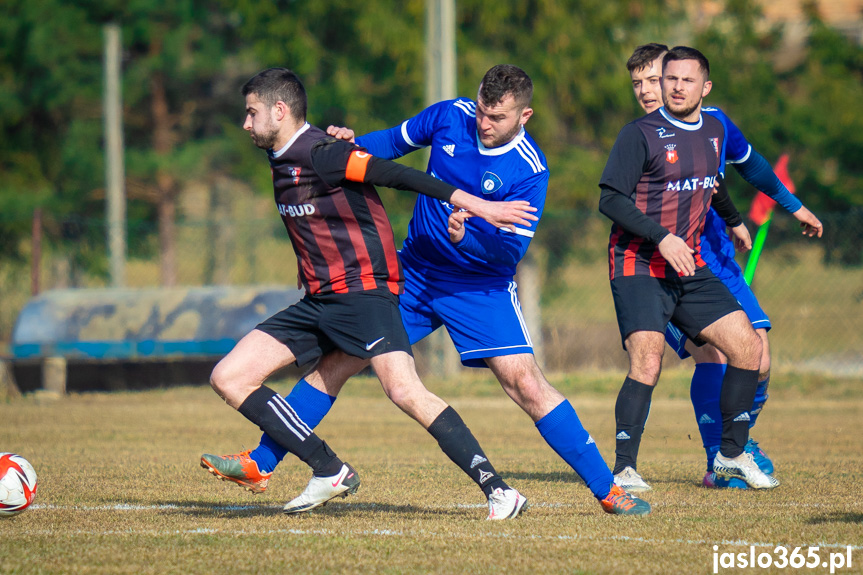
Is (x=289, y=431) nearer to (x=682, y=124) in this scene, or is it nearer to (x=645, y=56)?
(x=682, y=124)

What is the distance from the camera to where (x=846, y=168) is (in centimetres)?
1587

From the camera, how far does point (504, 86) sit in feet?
16.5

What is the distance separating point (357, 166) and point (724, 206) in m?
2.81

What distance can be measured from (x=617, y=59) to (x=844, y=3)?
64.9 feet

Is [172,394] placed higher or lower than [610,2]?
lower

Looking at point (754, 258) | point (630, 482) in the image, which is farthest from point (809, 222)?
point (630, 482)

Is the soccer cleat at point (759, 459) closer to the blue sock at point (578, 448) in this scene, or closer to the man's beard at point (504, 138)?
the blue sock at point (578, 448)

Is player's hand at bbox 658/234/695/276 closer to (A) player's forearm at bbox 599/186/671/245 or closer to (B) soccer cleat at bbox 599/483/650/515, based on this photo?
(A) player's forearm at bbox 599/186/671/245

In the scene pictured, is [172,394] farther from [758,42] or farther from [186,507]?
[758,42]

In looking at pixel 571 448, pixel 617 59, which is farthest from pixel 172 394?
pixel 617 59

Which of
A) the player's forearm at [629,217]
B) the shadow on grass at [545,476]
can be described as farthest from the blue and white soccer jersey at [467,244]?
the shadow on grass at [545,476]

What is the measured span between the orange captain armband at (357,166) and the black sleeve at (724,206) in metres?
2.62

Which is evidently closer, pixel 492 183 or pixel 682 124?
pixel 492 183

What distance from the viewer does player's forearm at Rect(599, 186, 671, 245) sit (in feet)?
18.1
